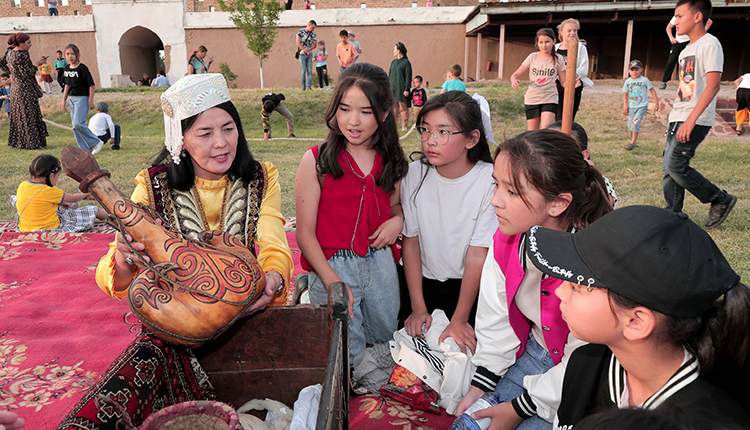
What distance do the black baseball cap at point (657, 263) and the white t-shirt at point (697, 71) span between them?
3339mm

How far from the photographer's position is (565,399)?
1453 millimetres

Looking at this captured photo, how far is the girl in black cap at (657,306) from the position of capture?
1.11 metres

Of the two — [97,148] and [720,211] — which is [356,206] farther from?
[97,148]

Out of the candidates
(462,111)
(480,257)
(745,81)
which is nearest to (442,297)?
(480,257)

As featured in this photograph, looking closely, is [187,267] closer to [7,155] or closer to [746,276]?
[746,276]

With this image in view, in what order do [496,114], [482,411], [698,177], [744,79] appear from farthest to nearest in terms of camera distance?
[496,114], [744,79], [698,177], [482,411]

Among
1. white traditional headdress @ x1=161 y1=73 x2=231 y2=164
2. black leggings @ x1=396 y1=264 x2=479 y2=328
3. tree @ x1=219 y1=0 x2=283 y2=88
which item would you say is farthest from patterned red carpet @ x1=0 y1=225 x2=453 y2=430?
tree @ x1=219 y1=0 x2=283 y2=88

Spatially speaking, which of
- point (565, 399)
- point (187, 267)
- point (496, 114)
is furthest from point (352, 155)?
point (496, 114)

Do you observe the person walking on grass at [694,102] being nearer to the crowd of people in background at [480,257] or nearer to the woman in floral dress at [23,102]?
the crowd of people in background at [480,257]

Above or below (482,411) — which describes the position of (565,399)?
above

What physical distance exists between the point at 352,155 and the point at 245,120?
406 inches

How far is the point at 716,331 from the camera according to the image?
3.75 feet

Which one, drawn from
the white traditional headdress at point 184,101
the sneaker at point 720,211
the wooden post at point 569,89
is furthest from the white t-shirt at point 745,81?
the white traditional headdress at point 184,101

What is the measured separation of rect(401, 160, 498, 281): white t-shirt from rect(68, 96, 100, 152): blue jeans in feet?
27.3
